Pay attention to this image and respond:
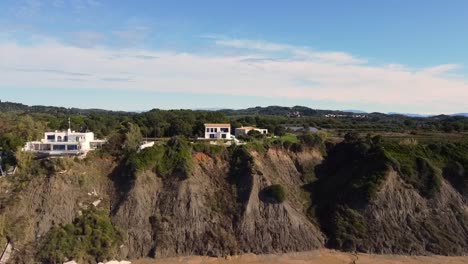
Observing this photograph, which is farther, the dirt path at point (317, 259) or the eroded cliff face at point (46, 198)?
the dirt path at point (317, 259)

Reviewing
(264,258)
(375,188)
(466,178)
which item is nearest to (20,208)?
(264,258)

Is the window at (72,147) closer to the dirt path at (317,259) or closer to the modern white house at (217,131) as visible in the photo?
the dirt path at (317,259)

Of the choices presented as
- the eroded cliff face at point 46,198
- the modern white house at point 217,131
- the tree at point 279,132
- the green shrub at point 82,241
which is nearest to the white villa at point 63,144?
the eroded cliff face at point 46,198

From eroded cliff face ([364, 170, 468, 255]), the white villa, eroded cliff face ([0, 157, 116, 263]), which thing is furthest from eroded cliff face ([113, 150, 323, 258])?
the white villa

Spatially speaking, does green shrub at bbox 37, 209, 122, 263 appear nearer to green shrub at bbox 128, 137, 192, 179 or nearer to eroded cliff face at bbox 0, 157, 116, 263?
eroded cliff face at bbox 0, 157, 116, 263

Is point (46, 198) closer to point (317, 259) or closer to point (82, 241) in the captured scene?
point (82, 241)

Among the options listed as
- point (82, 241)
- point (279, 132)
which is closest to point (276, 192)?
point (82, 241)

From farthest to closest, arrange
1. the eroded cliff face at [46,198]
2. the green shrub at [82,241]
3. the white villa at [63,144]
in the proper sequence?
the white villa at [63,144] → the eroded cliff face at [46,198] → the green shrub at [82,241]

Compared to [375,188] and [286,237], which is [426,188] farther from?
[286,237]
